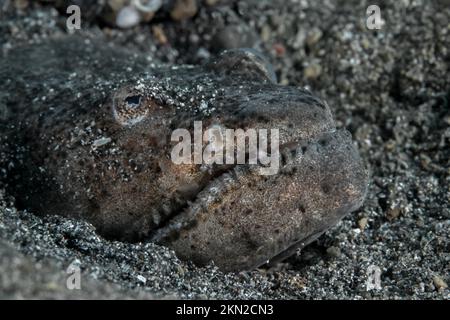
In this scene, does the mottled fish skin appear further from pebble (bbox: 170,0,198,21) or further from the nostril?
pebble (bbox: 170,0,198,21)

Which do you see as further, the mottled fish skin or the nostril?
the nostril

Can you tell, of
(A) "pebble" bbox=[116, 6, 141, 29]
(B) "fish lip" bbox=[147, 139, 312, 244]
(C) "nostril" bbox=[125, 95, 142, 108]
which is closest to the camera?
(B) "fish lip" bbox=[147, 139, 312, 244]

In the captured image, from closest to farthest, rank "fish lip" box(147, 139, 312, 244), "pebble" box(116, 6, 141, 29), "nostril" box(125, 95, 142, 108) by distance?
"fish lip" box(147, 139, 312, 244) → "nostril" box(125, 95, 142, 108) → "pebble" box(116, 6, 141, 29)

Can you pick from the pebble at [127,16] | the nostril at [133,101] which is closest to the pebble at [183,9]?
the pebble at [127,16]

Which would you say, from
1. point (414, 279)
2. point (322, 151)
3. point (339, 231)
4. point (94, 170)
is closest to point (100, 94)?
point (94, 170)

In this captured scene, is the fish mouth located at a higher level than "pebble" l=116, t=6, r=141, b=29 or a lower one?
lower

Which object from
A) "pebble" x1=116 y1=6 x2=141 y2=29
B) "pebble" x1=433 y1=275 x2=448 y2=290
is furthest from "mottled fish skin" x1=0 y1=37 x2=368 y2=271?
"pebble" x1=116 y1=6 x2=141 y2=29

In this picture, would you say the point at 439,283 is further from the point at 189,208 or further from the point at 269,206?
the point at 189,208

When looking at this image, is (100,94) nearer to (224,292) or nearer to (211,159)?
(211,159)
